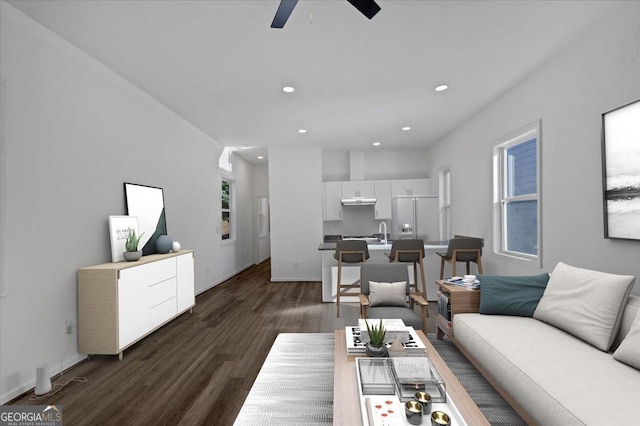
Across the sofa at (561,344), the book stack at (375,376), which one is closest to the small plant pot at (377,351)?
the book stack at (375,376)

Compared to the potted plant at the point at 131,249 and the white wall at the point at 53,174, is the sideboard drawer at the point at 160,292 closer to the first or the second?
the potted plant at the point at 131,249

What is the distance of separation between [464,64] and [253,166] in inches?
277

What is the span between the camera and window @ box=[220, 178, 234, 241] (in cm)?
750

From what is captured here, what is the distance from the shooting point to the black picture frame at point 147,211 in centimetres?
390

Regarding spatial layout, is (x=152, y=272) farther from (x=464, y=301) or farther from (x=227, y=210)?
(x=227, y=210)

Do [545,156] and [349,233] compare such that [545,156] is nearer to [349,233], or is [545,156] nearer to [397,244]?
[397,244]

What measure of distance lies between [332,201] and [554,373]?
19.8 feet

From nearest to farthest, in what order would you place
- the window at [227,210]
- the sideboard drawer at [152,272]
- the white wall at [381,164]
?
the sideboard drawer at [152,272] → the window at [227,210] → the white wall at [381,164]

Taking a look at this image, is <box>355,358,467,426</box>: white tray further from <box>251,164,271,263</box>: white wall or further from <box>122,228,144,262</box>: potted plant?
<box>251,164,271,263</box>: white wall

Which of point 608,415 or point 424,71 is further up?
point 424,71

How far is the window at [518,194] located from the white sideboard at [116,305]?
14.1ft

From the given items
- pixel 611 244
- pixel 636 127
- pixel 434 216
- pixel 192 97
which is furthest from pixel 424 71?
pixel 434 216

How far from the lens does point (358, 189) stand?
24.8 ft

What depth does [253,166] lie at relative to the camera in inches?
376
